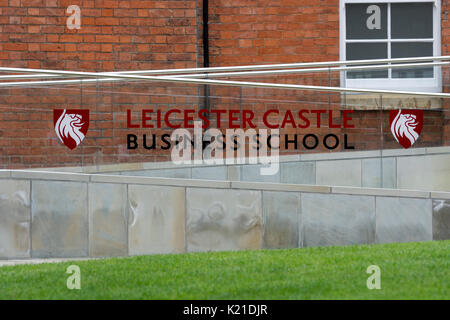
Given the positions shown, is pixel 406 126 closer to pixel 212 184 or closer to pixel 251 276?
pixel 212 184

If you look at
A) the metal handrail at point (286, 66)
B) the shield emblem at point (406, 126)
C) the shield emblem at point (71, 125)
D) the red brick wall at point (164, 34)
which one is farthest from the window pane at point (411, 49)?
the shield emblem at point (71, 125)

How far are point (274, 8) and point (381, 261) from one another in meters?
6.73

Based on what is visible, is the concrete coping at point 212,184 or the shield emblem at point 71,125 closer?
the concrete coping at point 212,184

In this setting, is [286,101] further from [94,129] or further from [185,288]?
→ [185,288]

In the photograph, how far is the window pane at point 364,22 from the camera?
1420cm

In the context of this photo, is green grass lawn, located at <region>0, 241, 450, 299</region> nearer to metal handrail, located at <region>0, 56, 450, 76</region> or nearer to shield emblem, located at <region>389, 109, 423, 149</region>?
shield emblem, located at <region>389, 109, 423, 149</region>

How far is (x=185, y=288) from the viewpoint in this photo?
23.9ft

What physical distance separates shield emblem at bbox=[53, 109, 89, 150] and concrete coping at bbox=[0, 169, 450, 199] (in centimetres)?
42

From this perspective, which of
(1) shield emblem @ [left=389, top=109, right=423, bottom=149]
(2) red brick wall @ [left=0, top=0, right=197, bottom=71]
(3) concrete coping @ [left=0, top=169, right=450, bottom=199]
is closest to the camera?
(3) concrete coping @ [left=0, top=169, right=450, bottom=199]

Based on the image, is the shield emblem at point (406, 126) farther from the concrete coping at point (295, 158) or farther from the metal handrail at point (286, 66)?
the metal handrail at point (286, 66)

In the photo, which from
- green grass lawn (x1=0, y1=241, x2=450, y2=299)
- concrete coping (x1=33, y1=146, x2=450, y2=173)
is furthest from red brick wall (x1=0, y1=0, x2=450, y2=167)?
green grass lawn (x1=0, y1=241, x2=450, y2=299)

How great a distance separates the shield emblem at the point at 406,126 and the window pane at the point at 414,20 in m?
3.72

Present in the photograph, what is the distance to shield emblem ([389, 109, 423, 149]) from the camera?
35.6 ft
